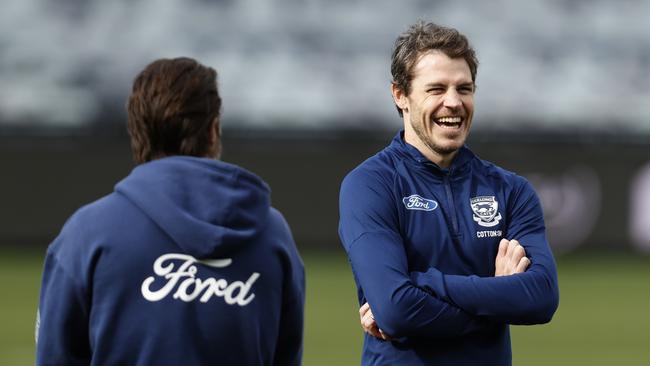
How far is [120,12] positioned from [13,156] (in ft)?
9.99

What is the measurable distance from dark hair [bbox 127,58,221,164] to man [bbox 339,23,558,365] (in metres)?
0.71

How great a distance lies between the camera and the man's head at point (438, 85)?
3555 millimetres

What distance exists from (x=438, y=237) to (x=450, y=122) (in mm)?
333

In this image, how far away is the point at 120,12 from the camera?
17141mm

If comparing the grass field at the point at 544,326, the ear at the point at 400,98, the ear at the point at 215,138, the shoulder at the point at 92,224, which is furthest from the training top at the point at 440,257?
the grass field at the point at 544,326

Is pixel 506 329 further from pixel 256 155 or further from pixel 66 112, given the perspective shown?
pixel 66 112

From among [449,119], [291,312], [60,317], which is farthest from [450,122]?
[60,317]

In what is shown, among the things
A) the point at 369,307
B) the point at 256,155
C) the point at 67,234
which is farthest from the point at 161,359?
the point at 256,155

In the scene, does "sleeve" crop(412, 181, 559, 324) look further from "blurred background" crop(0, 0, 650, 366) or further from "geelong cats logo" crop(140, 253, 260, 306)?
"blurred background" crop(0, 0, 650, 366)

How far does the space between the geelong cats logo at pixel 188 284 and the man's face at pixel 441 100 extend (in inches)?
32.7

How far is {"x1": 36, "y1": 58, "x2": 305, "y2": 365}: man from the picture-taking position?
2926 millimetres

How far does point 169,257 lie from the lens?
2.97m

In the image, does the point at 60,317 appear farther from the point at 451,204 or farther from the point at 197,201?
the point at 451,204

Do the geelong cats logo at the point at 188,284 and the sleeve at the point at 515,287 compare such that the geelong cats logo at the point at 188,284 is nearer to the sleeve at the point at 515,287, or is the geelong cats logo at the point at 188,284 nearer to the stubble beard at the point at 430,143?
the sleeve at the point at 515,287
